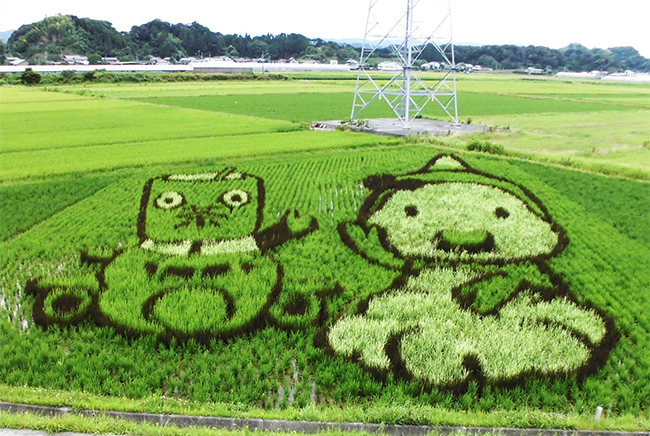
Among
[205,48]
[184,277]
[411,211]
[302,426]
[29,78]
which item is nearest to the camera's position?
[302,426]

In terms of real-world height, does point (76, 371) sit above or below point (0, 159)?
below

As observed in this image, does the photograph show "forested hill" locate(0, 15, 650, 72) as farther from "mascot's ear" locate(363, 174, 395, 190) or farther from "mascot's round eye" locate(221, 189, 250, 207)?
"mascot's round eye" locate(221, 189, 250, 207)

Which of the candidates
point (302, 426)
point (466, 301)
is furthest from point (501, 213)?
point (302, 426)

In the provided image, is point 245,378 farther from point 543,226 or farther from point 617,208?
point 617,208

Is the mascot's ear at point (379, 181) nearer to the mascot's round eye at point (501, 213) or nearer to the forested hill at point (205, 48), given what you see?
the mascot's round eye at point (501, 213)

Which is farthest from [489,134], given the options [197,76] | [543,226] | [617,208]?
[197,76]

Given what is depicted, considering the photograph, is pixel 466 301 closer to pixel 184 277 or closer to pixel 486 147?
pixel 184 277

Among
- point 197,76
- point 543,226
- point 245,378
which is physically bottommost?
point 245,378
